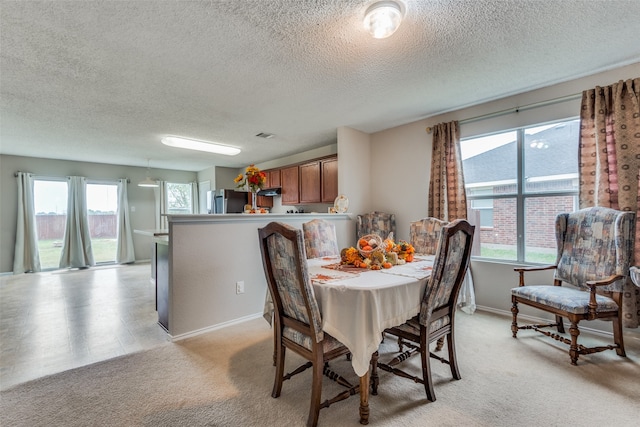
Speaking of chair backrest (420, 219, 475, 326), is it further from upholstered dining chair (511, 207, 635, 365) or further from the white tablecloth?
upholstered dining chair (511, 207, 635, 365)

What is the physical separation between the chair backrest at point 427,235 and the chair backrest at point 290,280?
1.88m

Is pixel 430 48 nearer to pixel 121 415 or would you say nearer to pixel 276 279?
pixel 276 279

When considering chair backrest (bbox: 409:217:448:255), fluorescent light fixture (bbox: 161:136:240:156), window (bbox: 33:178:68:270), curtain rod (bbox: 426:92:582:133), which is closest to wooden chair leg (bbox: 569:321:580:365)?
chair backrest (bbox: 409:217:448:255)

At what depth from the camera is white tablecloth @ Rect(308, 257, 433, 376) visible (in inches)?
59.1

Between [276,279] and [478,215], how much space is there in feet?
9.50

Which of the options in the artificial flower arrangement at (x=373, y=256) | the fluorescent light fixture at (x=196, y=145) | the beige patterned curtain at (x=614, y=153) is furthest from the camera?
the fluorescent light fixture at (x=196, y=145)

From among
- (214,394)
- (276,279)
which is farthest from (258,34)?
(214,394)

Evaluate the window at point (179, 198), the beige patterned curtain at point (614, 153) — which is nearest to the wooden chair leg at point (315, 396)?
the beige patterned curtain at point (614, 153)

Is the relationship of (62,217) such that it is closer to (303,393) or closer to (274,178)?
(274,178)

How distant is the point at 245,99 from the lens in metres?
3.20

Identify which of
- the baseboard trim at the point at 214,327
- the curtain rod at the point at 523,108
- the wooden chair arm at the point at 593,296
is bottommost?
the baseboard trim at the point at 214,327

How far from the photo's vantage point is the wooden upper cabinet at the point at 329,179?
459 cm

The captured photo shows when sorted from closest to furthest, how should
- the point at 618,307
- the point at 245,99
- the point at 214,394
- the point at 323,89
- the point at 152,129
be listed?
the point at 214,394 < the point at 618,307 < the point at 323,89 < the point at 245,99 < the point at 152,129

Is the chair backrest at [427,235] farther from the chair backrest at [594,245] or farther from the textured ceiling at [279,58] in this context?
the textured ceiling at [279,58]
